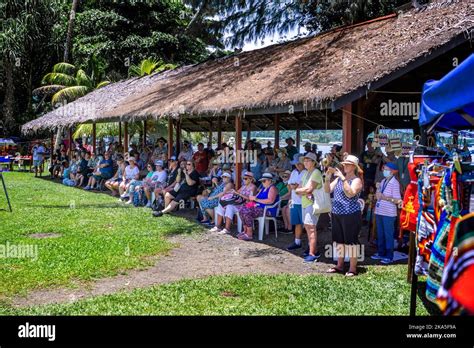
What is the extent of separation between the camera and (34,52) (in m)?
36.5

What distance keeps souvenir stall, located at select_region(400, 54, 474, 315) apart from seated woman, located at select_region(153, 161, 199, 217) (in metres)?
7.15

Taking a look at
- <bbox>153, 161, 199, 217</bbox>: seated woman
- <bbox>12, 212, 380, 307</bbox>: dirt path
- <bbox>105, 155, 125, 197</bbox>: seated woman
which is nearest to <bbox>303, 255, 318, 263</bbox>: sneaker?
<bbox>12, 212, 380, 307</bbox>: dirt path

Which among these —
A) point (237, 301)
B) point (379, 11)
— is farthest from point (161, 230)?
point (379, 11)

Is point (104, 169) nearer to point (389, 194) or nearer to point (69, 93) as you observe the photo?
point (389, 194)

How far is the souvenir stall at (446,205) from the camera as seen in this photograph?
2398mm

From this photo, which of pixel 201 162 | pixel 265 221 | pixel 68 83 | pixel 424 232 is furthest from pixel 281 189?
pixel 68 83

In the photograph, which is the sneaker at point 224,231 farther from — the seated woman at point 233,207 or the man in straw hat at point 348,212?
the man in straw hat at point 348,212

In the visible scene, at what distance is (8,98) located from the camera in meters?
35.6

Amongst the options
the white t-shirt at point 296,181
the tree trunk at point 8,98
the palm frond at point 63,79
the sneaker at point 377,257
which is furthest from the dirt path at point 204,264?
the tree trunk at point 8,98

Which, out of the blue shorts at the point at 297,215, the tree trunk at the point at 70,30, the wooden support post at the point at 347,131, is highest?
the tree trunk at the point at 70,30

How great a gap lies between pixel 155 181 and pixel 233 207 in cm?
388

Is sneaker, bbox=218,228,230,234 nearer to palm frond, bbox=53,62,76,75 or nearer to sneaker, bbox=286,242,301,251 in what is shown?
sneaker, bbox=286,242,301,251

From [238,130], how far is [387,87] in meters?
3.83

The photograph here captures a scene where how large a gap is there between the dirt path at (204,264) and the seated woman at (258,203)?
0.33 m
